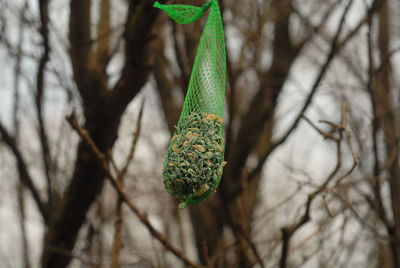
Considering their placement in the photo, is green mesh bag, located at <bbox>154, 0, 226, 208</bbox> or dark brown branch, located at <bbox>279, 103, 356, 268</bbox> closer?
green mesh bag, located at <bbox>154, 0, 226, 208</bbox>

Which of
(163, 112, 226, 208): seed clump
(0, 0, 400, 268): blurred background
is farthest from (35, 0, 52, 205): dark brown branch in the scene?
(163, 112, 226, 208): seed clump

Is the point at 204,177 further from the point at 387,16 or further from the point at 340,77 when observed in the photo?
the point at 340,77

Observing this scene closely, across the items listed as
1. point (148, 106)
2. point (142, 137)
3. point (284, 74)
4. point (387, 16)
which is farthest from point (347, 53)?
point (142, 137)

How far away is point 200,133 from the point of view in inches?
95.8

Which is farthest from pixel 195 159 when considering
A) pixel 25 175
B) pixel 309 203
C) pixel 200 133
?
pixel 25 175

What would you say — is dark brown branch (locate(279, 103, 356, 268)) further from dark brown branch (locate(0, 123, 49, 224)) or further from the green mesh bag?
dark brown branch (locate(0, 123, 49, 224))

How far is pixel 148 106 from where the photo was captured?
755cm

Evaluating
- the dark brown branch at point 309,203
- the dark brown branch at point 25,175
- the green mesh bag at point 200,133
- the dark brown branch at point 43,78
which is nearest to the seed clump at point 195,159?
the green mesh bag at point 200,133

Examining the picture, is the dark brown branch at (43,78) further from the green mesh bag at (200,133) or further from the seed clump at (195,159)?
the seed clump at (195,159)

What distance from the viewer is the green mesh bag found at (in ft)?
7.54

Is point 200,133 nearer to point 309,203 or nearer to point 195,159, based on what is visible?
point 195,159

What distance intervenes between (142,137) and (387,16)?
4340 millimetres

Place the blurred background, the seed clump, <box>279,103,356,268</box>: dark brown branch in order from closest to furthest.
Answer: the seed clump, <box>279,103,356,268</box>: dark brown branch, the blurred background

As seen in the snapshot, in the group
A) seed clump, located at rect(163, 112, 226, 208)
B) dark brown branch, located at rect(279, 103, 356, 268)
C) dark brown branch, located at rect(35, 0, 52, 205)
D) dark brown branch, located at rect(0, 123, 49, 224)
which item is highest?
dark brown branch, located at rect(35, 0, 52, 205)
